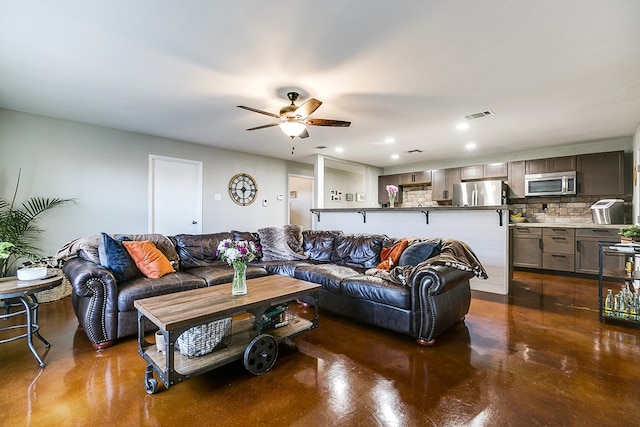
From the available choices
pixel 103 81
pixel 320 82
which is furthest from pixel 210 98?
pixel 320 82

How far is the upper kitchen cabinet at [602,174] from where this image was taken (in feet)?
16.1

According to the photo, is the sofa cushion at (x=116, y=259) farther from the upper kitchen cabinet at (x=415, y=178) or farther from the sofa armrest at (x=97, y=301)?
the upper kitchen cabinet at (x=415, y=178)

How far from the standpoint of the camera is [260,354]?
6.73 feet

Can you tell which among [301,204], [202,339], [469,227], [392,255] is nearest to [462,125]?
[469,227]

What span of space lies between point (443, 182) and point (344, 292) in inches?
194

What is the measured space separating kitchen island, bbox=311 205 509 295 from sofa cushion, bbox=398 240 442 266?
1.42 metres

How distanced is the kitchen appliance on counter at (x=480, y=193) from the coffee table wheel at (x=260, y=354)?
5463mm

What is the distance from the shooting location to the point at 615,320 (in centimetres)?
298

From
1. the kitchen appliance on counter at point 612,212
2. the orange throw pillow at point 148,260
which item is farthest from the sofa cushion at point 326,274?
the kitchen appliance on counter at point 612,212

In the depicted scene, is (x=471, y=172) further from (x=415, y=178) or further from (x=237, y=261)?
(x=237, y=261)

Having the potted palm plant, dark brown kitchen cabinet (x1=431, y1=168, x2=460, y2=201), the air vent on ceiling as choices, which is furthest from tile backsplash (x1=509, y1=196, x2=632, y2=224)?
the potted palm plant

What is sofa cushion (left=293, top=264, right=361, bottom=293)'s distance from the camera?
3109 mm

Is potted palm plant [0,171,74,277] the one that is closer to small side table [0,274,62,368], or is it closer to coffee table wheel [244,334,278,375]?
small side table [0,274,62,368]

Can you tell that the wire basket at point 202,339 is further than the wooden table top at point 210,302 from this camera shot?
Yes
